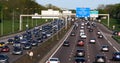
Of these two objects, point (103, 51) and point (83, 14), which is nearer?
point (103, 51)

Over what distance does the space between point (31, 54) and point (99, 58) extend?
9.82 metres

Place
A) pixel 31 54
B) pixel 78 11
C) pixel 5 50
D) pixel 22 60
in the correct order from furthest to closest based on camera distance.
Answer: pixel 78 11
pixel 5 50
pixel 31 54
pixel 22 60

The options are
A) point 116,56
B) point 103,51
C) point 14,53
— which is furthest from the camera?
point 103,51

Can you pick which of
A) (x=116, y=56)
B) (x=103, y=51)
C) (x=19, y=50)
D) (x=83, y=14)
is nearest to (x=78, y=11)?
(x=83, y=14)

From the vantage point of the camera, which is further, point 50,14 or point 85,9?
point 50,14

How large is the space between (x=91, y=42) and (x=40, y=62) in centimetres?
5043

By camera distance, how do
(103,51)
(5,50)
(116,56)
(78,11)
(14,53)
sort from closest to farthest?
(116,56)
(14,53)
(5,50)
(103,51)
(78,11)

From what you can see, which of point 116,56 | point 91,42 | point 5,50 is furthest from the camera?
point 91,42

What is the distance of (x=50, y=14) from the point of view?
147375 millimetres

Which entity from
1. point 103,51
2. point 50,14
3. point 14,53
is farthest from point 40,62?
point 50,14

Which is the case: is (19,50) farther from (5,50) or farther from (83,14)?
(83,14)

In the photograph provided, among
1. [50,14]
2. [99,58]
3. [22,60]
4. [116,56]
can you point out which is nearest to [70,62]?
[99,58]

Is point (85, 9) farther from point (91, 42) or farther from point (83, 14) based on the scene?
point (91, 42)

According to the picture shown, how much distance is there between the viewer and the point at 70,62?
54.4m
